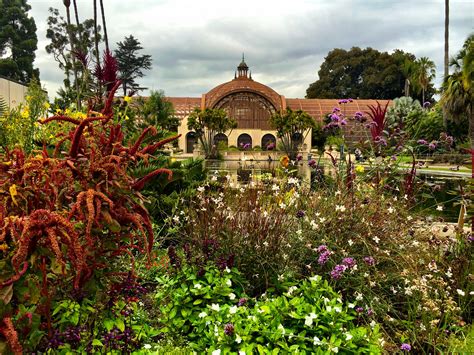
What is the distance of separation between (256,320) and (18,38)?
52.0 m

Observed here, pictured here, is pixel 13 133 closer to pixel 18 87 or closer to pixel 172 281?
pixel 172 281

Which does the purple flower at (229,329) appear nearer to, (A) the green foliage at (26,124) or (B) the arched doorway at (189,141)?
(A) the green foliage at (26,124)

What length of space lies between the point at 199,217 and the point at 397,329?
1.61 metres

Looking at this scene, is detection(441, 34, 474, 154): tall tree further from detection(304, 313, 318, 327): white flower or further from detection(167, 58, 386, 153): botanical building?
detection(304, 313, 318, 327): white flower

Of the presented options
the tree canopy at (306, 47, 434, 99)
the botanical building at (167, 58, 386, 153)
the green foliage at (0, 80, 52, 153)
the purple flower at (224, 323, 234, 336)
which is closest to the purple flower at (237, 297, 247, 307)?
the purple flower at (224, 323, 234, 336)

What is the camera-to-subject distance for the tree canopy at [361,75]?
184ft

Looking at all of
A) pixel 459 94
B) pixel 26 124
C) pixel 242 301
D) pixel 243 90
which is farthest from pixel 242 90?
pixel 242 301

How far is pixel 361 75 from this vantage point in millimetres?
59500

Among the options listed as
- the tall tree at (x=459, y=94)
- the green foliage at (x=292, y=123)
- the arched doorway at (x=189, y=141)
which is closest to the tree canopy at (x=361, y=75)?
the arched doorway at (x=189, y=141)

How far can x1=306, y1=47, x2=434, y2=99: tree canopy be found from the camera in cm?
5619

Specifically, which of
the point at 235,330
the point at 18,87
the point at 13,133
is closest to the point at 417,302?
the point at 235,330

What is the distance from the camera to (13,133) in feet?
21.5

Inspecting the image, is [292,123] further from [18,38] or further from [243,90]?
[18,38]

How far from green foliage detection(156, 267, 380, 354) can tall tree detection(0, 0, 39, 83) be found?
46891 mm
